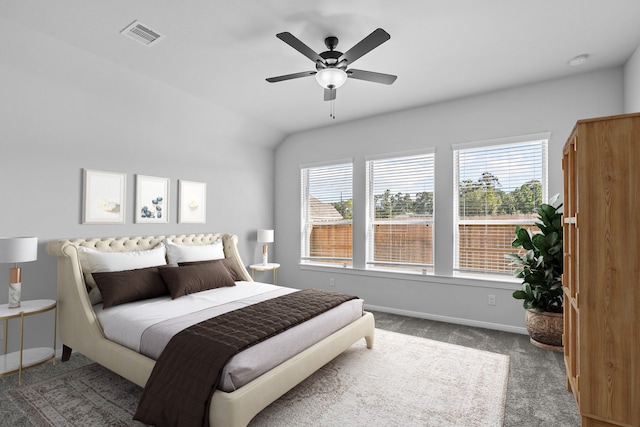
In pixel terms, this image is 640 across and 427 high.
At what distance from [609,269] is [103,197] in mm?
4376

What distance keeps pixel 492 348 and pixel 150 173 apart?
4.41m

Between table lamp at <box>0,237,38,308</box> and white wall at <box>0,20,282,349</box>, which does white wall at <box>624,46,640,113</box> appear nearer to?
white wall at <box>0,20,282,349</box>

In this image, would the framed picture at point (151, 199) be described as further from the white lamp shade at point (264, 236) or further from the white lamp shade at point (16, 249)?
the white lamp shade at point (264, 236)

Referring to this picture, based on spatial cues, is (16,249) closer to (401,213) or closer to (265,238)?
(265,238)

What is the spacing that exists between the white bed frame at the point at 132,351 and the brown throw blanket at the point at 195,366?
0.11m

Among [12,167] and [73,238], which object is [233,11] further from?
[73,238]

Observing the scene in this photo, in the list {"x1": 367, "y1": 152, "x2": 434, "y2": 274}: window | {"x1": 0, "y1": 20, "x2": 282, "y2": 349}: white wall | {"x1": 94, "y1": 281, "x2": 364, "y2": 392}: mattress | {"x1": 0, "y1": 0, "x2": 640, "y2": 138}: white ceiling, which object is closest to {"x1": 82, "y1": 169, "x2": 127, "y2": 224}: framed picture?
{"x1": 0, "y1": 20, "x2": 282, "y2": 349}: white wall

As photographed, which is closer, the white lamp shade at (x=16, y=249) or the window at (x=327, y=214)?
the white lamp shade at (x=16, y=249)

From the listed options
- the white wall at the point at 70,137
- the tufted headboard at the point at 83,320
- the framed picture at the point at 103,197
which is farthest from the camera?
the framed picture at the point at 103,197

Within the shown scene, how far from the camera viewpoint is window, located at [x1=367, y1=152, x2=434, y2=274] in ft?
14.7

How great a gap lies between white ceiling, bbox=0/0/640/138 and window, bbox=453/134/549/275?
2.50 ft

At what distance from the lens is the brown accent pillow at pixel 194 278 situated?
10.6 ft

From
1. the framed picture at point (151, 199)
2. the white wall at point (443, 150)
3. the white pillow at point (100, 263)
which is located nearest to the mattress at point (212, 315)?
the white pillow at point (100, 263)

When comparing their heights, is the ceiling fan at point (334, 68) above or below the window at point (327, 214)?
above
